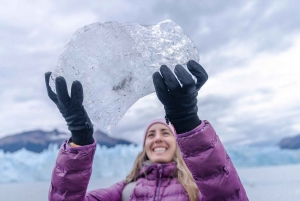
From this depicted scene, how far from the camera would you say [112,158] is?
28234 mm

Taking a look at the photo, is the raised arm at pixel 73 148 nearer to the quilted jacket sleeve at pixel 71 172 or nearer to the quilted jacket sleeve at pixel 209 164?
the quilted jacket sleeve at pixel 71 172

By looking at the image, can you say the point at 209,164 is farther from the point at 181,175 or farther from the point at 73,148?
the point at 181,175

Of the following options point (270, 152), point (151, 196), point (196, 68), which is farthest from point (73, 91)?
point (270, 152)

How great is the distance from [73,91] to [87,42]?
1.23 ft

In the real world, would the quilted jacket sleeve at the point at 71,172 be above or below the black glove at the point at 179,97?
below

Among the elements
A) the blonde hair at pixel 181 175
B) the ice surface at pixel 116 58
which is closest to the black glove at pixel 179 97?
the ice surface at pixel 116 58

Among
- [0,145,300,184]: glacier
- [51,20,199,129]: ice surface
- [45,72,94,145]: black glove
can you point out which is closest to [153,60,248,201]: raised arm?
[51,20,199,129]: ice surface

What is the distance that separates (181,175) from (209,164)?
3.75 feet

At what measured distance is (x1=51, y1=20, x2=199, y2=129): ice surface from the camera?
7.07 feet

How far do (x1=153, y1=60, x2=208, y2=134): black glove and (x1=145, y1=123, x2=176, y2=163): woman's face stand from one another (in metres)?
1.39

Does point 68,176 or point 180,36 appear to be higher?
point 180,36

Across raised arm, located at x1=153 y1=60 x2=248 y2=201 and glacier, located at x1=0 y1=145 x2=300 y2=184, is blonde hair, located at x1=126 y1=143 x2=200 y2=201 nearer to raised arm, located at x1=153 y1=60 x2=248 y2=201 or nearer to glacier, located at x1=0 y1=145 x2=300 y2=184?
raised arm, located at x1=153 y1=60 x2=248 y2=201

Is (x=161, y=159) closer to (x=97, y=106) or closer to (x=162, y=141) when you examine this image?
(x=162, y=141)

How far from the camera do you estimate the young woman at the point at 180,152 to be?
70.0 inches
